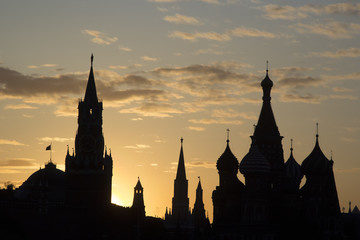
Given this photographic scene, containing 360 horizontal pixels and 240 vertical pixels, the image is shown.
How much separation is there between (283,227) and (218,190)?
1169 centimetres

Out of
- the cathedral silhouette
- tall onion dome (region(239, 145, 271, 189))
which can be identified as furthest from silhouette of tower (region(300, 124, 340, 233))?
tall onion dome (region(239, 145, 271, 189))

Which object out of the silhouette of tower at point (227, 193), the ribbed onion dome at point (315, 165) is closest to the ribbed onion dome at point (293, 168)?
the ribbed onion dome at point (315, 165)

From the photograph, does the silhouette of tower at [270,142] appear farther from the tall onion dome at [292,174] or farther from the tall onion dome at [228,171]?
the tall onion dome at [228,171]

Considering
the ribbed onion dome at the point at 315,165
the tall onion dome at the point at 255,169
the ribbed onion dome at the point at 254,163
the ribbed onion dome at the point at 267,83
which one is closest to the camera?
the ribbed onion dome at the point at 254,163

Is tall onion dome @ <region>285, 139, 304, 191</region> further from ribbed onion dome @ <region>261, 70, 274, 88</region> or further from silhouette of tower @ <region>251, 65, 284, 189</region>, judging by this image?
ribbed onion dome @ <region>261, 70, 274, 88</region>

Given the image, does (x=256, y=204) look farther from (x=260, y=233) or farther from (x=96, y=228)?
(x=96, y=228)

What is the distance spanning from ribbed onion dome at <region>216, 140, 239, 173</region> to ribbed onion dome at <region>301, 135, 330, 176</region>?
1084 cm

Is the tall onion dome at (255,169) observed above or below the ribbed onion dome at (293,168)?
below

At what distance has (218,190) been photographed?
185 meters

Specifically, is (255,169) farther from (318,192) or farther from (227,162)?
(318,192)

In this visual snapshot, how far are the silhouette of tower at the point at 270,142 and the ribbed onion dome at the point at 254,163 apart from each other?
22.0 feet

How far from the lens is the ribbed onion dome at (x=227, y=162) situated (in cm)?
18512

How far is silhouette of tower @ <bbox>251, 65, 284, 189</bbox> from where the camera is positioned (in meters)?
188

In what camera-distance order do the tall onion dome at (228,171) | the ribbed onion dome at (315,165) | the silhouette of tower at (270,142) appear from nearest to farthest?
1. the tall onion dome at (228,171)
2. the ribbed onion dome at (315,165)
3. the silhouette of tower at (270,142)
